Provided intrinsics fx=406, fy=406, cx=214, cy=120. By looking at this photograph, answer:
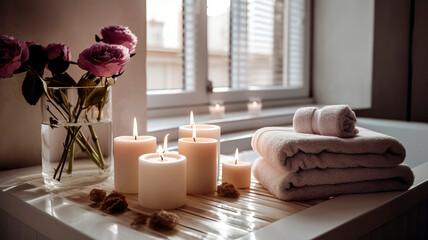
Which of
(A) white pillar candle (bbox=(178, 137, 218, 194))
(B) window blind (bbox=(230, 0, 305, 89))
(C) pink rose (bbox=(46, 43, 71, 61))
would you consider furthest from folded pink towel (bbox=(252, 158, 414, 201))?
(B) window blind (bbox=(230, 0, 305, 89))

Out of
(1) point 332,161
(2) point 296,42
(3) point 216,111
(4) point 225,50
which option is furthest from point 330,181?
(2) point 296,42

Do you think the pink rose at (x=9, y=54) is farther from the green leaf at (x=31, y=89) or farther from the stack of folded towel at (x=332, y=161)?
the stack of folded towel at (x=332, y=161)

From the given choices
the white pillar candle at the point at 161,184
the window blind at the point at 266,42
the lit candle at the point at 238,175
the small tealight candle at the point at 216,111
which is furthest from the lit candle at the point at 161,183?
the window blind at the point at 266,42

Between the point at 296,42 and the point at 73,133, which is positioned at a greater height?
the point at 296,42

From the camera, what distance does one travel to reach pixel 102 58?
75cm

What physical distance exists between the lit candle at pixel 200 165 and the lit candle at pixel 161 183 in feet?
0.27

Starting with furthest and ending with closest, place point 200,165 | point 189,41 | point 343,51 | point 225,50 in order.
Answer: point 343,51 → point 225,50 → point 189,41 → point 200,165

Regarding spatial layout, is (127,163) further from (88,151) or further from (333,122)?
(333,122)

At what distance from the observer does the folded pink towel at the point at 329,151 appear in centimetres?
76

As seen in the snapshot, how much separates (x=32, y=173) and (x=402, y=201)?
80 cm

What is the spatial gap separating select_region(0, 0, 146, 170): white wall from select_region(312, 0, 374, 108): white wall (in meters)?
1.44

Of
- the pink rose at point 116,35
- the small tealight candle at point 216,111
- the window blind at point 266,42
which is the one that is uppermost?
the window blind at point 266,42

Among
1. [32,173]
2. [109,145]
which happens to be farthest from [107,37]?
[32,173]

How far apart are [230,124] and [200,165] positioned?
2.55 feet
